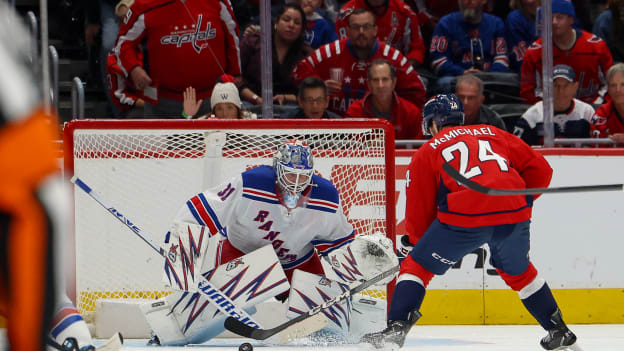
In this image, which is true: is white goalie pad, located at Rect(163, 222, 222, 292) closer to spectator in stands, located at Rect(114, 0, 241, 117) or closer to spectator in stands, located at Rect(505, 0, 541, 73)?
spectator in stands, located at Rect(114, 0, 241, 117)

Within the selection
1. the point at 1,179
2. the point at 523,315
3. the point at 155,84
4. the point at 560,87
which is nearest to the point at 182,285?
the point at 155,84

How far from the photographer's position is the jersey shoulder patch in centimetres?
374

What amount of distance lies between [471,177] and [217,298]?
3.52 ft

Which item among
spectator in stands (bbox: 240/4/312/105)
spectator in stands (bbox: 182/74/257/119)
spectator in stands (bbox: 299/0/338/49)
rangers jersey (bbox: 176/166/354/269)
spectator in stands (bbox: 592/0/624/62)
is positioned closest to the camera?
rangers jersey (bbox: 176/166/354/269)

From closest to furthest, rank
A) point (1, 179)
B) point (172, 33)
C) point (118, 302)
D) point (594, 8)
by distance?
point (1, 179) < point (118, 302) < point (172, 33) < point (594, 8)

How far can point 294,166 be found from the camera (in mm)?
3547

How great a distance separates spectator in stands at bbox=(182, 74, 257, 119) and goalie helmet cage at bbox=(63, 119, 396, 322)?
18 centimetres

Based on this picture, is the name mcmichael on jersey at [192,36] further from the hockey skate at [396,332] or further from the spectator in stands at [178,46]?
the hockey skate at [396,332]

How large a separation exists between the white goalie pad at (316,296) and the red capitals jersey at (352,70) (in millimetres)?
1136

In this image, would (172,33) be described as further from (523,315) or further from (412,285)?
(523,315)

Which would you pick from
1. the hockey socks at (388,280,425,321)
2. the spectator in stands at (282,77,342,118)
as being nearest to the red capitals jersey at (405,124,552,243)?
the hockey socks at (388,280,425,321)

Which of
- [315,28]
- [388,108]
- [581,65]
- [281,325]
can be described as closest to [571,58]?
[581,65]

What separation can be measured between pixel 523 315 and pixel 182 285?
1.82 m

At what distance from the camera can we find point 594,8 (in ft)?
17.5
